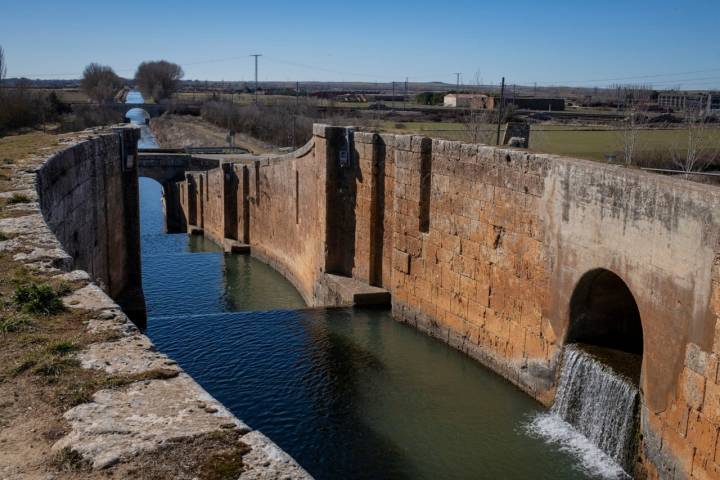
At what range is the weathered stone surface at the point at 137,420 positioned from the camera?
4.24 meters

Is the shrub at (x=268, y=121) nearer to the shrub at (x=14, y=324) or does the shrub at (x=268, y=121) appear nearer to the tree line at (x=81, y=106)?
the tree line at (x=81, y=106)

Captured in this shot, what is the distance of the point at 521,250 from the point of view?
530 inches

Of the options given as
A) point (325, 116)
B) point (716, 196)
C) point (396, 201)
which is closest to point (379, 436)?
point (716, 196)

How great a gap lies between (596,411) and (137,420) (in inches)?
332

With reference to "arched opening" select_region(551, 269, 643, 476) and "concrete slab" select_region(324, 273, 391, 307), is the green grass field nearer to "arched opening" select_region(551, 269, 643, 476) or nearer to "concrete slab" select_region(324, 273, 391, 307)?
"concrete slab" select_region(324, 273, 391, 307)

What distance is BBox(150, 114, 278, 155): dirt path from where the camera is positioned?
5778cm

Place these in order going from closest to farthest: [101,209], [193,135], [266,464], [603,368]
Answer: [266,464] < [603,368] < [101,209] < [193,135]

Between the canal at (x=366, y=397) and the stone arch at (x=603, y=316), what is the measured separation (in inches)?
63.5

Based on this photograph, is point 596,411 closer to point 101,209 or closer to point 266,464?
point 266,464

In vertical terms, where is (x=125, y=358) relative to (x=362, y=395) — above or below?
above

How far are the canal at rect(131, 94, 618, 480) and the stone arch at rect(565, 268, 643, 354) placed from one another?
1.61 meters

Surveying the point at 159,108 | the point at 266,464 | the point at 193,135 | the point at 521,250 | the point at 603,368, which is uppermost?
the point at 159,108

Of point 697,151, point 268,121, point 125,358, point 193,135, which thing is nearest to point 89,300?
point 125,358

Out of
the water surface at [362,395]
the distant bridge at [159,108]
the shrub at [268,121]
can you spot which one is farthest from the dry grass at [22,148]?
the distant bridge at [159,108]
